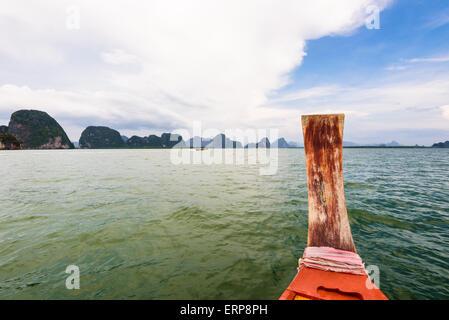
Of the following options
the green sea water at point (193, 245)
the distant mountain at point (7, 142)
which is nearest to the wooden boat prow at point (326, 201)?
the green sea water at point (193, 245)

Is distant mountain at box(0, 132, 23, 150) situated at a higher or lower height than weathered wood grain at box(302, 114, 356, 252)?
higher

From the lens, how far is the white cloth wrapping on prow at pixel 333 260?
11.1ft

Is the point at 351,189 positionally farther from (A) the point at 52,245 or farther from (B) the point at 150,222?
(A) the point at 52,245

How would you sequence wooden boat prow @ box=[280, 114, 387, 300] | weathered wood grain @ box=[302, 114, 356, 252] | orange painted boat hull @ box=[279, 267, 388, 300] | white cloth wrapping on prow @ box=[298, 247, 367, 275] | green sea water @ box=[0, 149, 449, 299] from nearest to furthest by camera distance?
orange painted boat hull @ box=[279, 267, 388, 300]
white cloth wrapping on prow @ box=[298, 247, 367, 275]
wooden boat prow @ box=[280, 114, 387, 300]
weathered wood grain @ box=[302, 114, 356, 252]
green sea water @ box=[0, 149, 449, 299]

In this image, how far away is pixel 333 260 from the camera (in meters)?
3.57

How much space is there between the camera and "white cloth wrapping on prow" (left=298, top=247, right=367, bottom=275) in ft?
11.1

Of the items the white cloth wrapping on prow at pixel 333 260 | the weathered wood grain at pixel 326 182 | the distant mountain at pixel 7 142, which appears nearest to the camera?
the white cloth wrapping on prow at pixel 333 260

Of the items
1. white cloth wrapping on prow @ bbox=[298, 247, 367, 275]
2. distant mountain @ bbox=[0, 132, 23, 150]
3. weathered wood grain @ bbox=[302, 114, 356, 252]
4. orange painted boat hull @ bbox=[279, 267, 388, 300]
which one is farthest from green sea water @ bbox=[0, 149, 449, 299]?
distant mountain @ bbox=[0, 132, 23, 150]

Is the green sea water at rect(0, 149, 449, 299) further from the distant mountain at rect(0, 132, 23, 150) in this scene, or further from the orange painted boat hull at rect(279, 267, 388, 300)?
the distant mountain at rect(0, 132, 23, 150)

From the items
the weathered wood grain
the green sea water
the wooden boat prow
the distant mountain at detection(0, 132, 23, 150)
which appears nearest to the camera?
the wooden boat prow

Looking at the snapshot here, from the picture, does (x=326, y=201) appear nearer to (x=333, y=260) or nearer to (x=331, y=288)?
(x=333, y=260)

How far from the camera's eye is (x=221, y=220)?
8.73m

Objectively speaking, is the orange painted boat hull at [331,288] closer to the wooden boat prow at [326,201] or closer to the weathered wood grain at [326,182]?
the wooden boat prow at [326,201]
